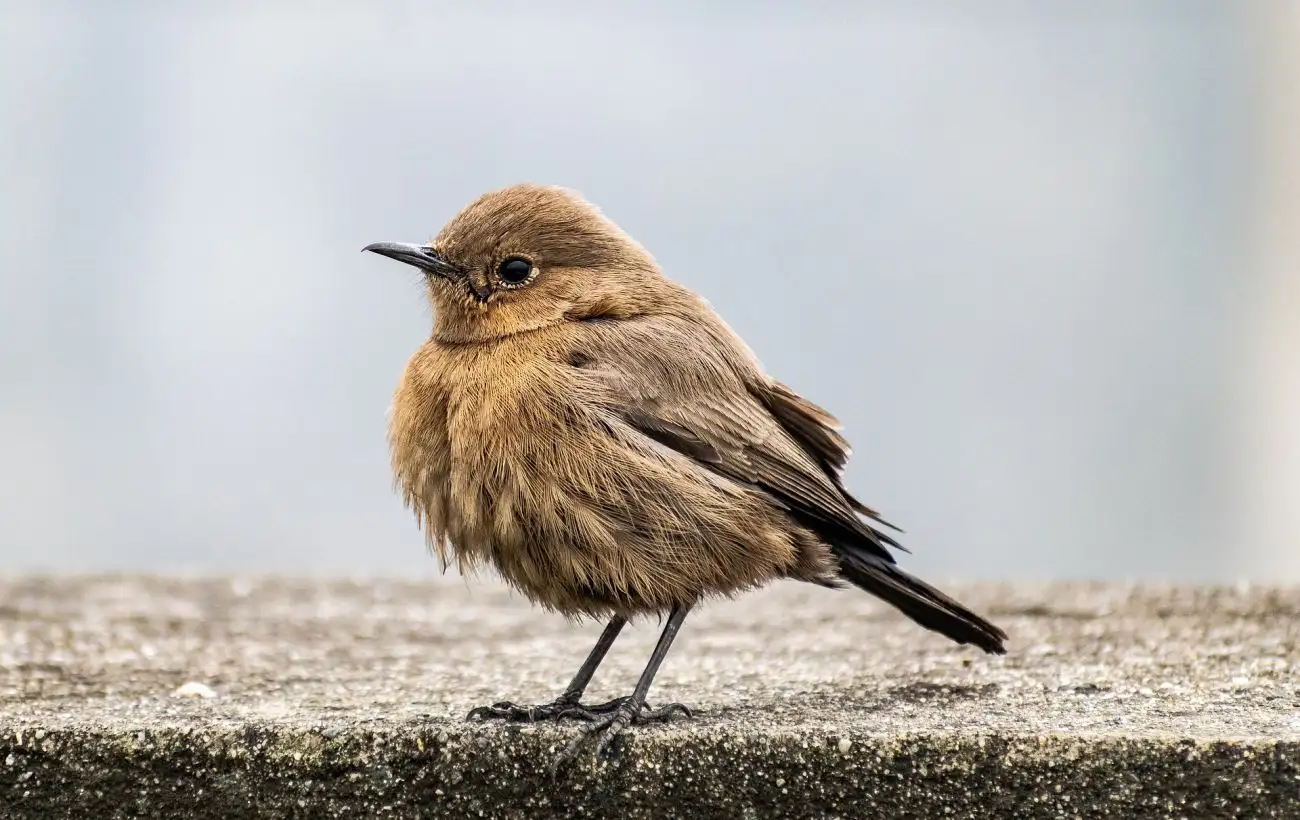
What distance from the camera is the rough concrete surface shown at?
9.12ft

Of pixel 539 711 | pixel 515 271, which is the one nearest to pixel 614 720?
pixel 539 711

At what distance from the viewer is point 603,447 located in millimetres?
3357

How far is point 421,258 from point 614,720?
4.48 ft

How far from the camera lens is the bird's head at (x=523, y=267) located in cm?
376

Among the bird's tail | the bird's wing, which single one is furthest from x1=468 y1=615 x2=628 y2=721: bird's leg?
the bird's tail

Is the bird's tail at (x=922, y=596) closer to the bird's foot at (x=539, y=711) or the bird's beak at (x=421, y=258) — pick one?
the bird's foot at (x=539, y=711)

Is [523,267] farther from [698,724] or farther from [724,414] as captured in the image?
[698,724]

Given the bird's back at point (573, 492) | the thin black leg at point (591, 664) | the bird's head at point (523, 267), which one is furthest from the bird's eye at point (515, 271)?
the thin black leg at point (591, 664)

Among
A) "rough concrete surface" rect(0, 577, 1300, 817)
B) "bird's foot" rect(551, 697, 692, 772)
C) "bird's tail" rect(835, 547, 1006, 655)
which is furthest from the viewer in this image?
"bird's tail" rect(835, 547, 1006, 655)

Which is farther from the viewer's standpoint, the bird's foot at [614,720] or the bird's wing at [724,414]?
the bird's wing at [724,414]

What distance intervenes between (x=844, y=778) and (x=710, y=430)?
99 centimetres

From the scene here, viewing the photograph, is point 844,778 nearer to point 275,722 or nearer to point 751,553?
point 751,553

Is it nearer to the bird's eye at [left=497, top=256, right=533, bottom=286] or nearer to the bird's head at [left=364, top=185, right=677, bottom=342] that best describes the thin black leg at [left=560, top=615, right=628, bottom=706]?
the bird's head at [left=364, top=185, right=677, bottom=342]

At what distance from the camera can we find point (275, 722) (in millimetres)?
2984
